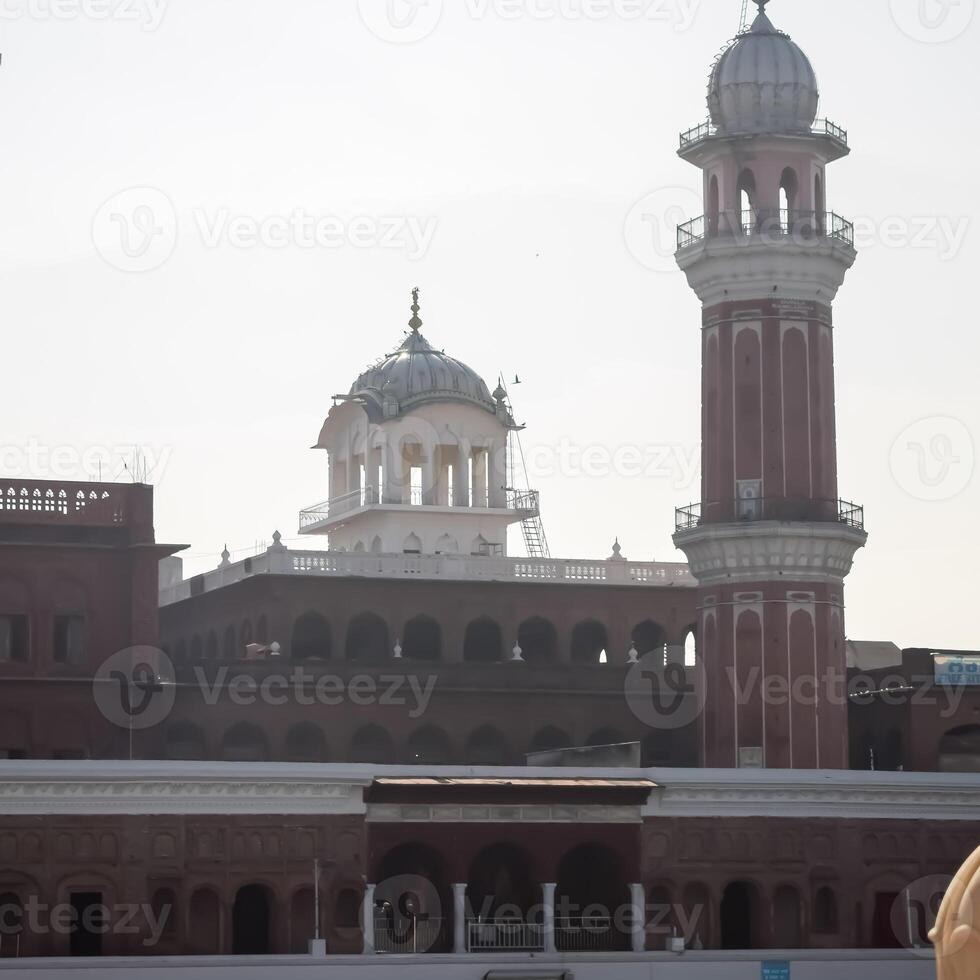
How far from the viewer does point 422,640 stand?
74.4 meters

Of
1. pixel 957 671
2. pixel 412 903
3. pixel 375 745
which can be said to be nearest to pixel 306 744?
pixel 375 745

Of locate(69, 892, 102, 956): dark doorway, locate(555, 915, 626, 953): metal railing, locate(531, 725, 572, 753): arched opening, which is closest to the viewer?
locate(69, 892, 102, 956): dark doorway

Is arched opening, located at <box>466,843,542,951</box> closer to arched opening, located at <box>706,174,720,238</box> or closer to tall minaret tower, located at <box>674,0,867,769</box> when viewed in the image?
tall minaret tower, located at <box>674,0,867,769</box>

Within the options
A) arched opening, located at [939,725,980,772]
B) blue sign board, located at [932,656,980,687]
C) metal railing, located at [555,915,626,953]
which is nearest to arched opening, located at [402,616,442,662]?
blue sign board, located at [932,656,980,687]

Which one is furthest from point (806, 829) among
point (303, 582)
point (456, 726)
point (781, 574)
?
point (303, 582)

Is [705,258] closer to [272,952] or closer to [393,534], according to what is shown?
[393,534]

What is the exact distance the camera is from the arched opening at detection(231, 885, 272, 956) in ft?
192

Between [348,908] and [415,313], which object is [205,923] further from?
[415,313]

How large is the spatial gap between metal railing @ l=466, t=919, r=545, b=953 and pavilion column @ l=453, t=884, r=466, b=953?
37 cm

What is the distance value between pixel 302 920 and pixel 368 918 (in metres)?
1.53

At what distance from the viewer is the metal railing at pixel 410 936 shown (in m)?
58.2

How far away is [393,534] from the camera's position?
78875 mm

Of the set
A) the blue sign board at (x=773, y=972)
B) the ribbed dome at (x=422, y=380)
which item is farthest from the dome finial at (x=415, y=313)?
the blue sign board at (x=773, y=972)

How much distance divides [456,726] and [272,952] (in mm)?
14627
